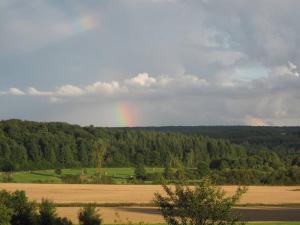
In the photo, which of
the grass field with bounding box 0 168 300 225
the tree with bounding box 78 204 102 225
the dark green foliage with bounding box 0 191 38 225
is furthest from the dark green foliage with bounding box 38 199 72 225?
the grass field with bounding box 0 168 300 225

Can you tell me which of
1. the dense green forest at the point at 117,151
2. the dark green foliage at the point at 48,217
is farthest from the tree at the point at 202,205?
the dense green forest at the point at 117,151

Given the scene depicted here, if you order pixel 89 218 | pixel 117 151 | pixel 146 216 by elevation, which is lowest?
pixel 146 216

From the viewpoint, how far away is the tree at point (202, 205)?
17859 mm

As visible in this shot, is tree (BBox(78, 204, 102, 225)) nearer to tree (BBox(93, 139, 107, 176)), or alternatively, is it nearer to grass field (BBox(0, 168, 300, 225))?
grass field (BBox(0, 168, 300, 225))

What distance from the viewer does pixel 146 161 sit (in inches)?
6713

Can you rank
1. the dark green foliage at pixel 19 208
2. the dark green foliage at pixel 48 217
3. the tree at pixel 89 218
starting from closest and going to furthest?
1. the dark green foliage at pixel 48 217
2. the dark green foliage at pixel 19 208
3. the tree at pixel 89 218

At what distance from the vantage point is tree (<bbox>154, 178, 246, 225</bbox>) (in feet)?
58.6

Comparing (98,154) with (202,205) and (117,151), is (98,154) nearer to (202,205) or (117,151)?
(117,151)

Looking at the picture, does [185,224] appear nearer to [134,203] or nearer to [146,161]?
[134,203]

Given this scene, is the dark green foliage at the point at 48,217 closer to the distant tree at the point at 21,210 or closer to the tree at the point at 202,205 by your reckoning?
the distant tree at the point at 21,210

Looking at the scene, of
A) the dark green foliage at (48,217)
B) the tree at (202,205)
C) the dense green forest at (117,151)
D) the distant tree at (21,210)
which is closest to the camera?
the tree at (202,205)

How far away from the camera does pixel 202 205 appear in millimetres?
17891

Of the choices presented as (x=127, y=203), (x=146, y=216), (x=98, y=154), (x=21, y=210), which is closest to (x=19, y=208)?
(x=21, y=210)

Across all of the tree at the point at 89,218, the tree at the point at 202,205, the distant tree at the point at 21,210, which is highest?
the tree at the point at 202,205
